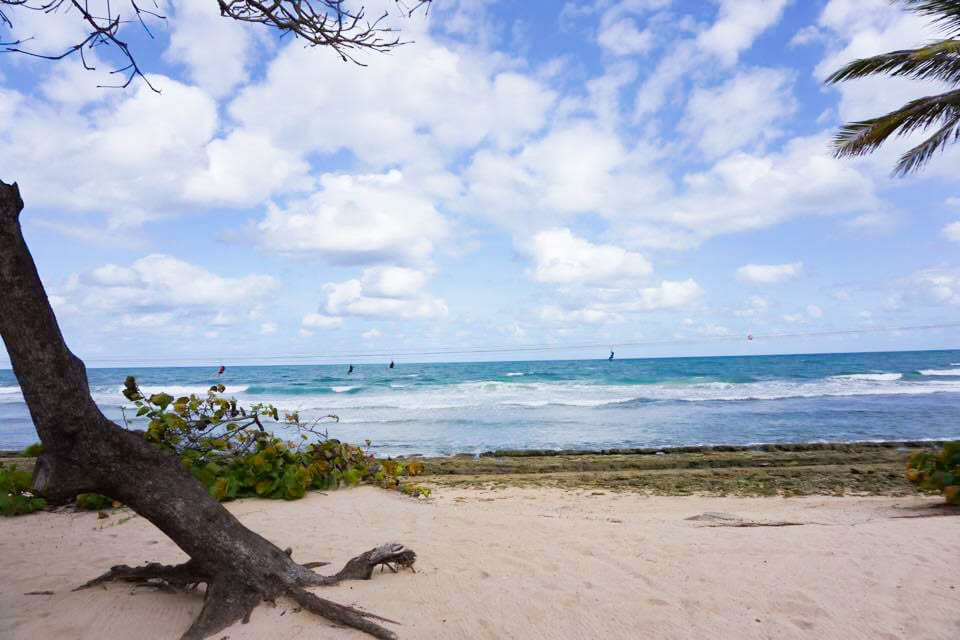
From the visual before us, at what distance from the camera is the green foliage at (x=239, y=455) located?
6.73 m

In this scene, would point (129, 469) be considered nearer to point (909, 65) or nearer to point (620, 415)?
point (909, 65)

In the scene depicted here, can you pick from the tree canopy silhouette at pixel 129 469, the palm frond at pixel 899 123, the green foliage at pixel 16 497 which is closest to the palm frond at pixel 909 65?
the palm frond at pixel 899 123

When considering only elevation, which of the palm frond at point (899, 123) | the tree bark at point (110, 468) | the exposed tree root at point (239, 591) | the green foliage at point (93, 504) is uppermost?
the palm frond at point (899, 123)

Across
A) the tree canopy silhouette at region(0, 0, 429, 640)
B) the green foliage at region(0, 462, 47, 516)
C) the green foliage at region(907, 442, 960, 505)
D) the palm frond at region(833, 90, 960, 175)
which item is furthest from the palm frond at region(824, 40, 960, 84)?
the green foliage at region(0, 462, 47, 516)

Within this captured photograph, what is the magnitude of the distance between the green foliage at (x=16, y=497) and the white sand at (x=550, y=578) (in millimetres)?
202

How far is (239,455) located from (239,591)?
14.1ft

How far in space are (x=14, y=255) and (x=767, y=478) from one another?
11.1 metres

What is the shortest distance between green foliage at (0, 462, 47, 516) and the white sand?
0.20 metres

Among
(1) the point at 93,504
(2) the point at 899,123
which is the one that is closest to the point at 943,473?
(2) the point at 899,123

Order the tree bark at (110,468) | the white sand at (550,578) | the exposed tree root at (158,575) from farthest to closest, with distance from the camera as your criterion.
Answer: the exposed tree root at (158,575), the white sand at (550,578), the tree bark at (110,468)

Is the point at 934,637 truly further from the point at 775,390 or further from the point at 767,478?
the point at 775,390

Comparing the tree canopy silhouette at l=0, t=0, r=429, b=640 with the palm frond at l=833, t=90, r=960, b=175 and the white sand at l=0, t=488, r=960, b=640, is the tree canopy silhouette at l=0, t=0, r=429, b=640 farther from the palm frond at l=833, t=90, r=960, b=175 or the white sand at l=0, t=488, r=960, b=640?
the palm frond at l=833, t=90, r=960, b=175

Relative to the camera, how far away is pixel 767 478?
10.6 meters

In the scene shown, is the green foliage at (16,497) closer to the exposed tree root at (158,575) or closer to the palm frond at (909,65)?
the exposed tree root at (158,575)
